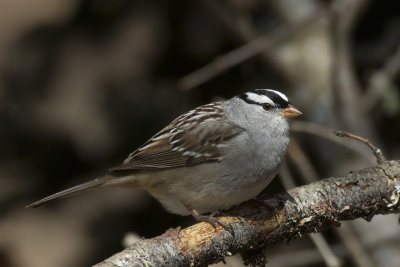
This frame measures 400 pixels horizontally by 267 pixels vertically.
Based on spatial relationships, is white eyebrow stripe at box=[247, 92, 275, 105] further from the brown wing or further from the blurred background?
the blurred background

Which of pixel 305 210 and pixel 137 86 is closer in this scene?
pixel 305 210

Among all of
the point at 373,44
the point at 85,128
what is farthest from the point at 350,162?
the point at 85,128

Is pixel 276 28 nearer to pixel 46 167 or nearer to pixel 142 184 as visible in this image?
pixel 46 167

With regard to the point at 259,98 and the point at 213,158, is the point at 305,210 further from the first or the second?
the point at 259,98

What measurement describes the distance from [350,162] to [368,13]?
1.49 metres

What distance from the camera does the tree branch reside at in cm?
272

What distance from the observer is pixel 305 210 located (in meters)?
2.91

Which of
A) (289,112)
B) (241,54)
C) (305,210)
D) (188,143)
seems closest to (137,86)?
(241,54)

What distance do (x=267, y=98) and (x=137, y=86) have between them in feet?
7.15

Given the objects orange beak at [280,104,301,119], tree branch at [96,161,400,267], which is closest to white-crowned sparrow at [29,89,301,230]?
orange beak at [280,104,301,119]

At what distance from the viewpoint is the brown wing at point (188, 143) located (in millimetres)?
3275

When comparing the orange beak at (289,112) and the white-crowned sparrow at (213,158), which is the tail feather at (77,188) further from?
the orange beak at (289,112)

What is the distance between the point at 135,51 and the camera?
5543 millimetres

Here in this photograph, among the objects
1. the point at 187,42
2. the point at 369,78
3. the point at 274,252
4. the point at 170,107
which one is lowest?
the point at 274,252
